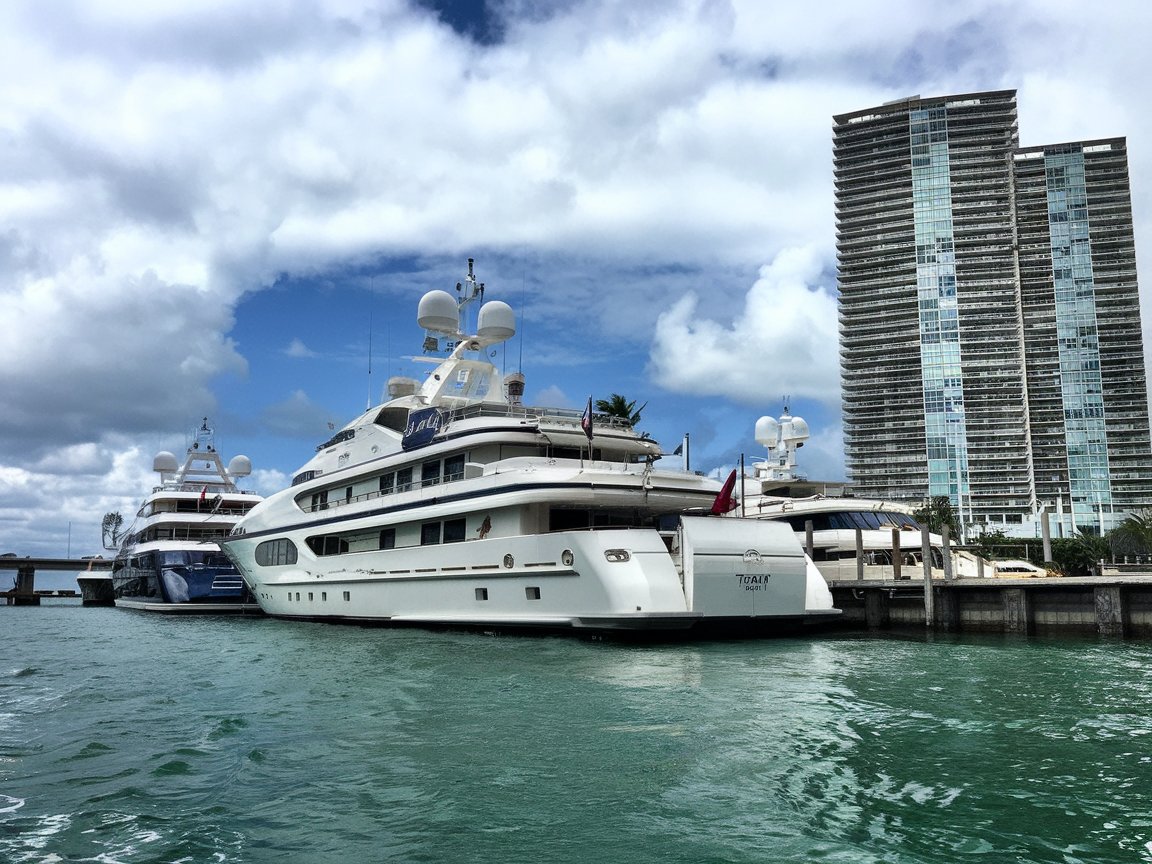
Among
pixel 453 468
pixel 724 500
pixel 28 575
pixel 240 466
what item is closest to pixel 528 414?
pixel 453 468

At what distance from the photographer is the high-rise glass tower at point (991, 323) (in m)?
111

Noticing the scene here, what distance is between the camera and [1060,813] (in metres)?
6.62

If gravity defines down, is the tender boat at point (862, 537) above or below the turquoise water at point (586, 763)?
above

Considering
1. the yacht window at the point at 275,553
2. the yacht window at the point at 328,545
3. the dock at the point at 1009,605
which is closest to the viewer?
the dock at the point at 1009,605

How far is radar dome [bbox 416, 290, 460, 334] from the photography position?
29.2m

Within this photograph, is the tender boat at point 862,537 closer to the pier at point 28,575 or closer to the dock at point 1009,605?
the dock at point 1009,605

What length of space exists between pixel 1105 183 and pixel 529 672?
429 feet

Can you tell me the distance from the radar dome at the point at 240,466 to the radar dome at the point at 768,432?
31.8 meters

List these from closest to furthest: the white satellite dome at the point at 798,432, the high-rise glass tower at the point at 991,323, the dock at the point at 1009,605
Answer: the dock at the point at 1009,605
the white satellite dome at the point at 798,432
the high-rise glass tower at the point at 991,323

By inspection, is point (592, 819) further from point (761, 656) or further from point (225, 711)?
point (761, 656)

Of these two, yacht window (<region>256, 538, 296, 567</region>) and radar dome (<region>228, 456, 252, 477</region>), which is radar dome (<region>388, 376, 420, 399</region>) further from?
radar dome (<region>228, 456, 252, 477</region>)

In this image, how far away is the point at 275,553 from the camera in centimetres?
3045

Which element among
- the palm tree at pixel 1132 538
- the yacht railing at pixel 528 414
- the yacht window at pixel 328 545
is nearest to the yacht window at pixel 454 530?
the yacht railing at pixel 528 414

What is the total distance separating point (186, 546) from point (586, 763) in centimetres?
3573
